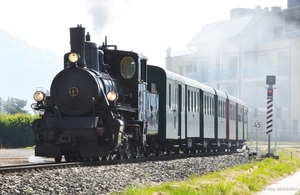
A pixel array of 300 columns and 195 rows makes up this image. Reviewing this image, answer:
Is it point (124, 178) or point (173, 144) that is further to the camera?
point (173, 144)

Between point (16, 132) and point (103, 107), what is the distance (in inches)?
924

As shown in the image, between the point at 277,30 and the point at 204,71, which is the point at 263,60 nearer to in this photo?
the point at 277,30

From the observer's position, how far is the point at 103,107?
18500mm

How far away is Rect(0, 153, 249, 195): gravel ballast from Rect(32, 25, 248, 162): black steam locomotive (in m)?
1.31

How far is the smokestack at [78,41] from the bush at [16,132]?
22.7 meters

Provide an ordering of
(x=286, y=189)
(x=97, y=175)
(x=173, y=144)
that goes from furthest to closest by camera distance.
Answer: (x=173, y=144) → (x=286, y=189) → (x=97, y=175)

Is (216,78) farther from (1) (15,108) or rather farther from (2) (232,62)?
(1) (15,108)

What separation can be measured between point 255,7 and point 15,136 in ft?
125

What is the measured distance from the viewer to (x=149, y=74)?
76.0 ft

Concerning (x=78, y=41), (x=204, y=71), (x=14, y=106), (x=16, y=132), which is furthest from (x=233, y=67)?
(x=78, y=41)

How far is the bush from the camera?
40781mm

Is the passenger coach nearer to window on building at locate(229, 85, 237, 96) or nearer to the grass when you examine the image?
the grass

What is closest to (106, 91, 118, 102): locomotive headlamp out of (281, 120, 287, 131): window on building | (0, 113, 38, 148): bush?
(0, 113, 38, 148): bush

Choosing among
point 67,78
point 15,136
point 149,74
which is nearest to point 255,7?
point 15,136
